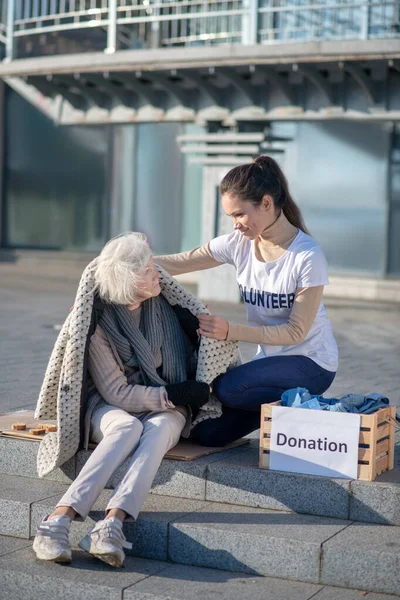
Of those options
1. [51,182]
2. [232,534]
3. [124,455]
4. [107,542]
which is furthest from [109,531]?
[51,182]

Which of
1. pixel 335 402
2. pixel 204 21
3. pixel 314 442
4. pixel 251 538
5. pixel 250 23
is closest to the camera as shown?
pixel 251 538

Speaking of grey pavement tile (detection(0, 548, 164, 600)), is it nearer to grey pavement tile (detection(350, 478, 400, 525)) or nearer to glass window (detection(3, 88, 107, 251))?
grey pavement tile (detection(350, 478, 400, 525))

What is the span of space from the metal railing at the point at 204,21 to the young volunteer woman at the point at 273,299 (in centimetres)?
828

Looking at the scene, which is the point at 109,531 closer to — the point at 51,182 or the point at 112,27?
the point at 112,27

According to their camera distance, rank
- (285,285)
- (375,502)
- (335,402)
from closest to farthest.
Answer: (375,502)
(335,402)
(285,285)

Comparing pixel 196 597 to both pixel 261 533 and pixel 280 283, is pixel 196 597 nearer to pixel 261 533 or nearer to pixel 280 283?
pixel 261 533

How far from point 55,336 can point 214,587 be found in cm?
698

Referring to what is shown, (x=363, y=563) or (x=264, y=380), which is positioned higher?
(x=264, y=380)

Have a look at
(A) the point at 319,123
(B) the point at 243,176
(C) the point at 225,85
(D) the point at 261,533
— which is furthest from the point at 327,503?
(A) the point at 319,123

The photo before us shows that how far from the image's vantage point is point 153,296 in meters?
4.82

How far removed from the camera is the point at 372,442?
436 cm

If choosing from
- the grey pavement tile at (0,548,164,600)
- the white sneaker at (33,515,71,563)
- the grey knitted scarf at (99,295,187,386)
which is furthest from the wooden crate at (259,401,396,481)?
the white sneaker at (33,515,71,563)

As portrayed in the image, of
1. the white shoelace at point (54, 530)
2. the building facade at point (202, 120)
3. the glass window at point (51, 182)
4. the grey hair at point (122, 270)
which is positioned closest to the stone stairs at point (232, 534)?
the white shoelace at point (54, 530)

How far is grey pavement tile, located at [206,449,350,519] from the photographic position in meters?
4.39
